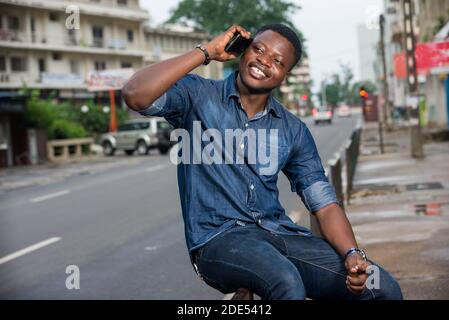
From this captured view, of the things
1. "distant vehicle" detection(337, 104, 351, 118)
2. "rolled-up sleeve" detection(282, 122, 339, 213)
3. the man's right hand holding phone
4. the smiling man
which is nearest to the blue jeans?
the smiling man

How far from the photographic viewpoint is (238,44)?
104 inches

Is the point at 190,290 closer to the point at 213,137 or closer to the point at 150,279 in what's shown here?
the point at 150,279

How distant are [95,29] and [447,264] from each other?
5256 cm

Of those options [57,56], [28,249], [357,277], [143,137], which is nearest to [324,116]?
[143,137]

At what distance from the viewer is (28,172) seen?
91.4 feet

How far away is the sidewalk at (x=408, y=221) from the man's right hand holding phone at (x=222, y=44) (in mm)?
3406

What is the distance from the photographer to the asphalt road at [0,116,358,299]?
22.4 feet

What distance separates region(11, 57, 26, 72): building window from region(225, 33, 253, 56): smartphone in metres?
50.9

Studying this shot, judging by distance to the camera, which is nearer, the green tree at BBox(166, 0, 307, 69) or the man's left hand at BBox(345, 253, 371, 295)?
the man's left hand at BBox(345, 253, 371, 295)

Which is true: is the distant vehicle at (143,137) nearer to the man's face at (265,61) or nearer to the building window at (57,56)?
the building window at (57,56)

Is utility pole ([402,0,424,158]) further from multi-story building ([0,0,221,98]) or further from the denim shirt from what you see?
multi-story building ([0,0,221,98])

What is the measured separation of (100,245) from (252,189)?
6905 mm

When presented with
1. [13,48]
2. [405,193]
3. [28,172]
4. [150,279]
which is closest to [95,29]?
[13,48]

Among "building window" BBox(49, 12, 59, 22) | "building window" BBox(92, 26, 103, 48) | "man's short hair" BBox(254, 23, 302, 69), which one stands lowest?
"man's short hair" BBox(254, 23, 302, 69)
